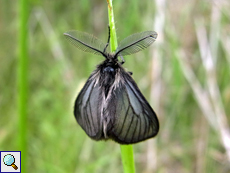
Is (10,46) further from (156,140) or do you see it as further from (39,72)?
(156,140)

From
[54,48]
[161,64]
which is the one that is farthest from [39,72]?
[161,64]

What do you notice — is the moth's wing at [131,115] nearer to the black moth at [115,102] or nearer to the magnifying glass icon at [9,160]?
the black moth at [115,102]

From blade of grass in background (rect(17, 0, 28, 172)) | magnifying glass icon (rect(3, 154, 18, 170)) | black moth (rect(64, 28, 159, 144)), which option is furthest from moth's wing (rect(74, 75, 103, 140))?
magnifying glass icon (rect(3, 154, 18, 170))

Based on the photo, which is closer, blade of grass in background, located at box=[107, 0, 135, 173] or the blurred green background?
blade of grass in background, located at box=[107, 0, 135, 173]

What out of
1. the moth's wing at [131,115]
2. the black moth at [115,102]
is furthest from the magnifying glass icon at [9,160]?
the moth's wing at [131,115]

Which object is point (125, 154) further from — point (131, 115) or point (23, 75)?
point (23, 75)

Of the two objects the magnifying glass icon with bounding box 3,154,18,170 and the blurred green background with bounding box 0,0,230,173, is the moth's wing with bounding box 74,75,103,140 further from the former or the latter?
the blurred green background with bounding box 0,0,230,173
